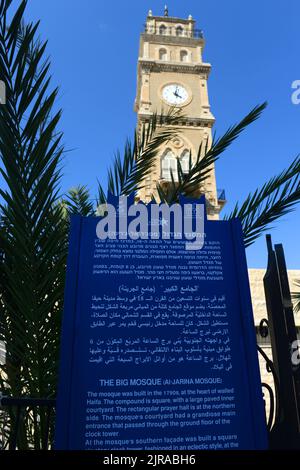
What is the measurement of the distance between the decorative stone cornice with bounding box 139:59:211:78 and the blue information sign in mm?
16874

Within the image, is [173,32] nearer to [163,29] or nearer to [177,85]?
[163,29]

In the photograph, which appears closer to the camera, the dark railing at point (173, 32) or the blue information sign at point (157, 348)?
the blue information sign at point (157, 348)

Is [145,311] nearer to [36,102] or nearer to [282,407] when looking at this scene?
[282,407]

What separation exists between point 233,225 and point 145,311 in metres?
0.73

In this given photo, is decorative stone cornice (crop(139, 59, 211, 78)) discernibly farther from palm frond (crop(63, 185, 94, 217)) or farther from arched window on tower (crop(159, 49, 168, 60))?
palm frond (crop(63, 185, 94, 217))

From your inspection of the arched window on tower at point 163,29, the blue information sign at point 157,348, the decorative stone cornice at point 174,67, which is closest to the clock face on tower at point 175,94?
the decorative stone cornice at point 174,67

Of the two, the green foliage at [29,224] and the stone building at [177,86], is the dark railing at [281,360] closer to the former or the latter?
the green foliage at [29,224]

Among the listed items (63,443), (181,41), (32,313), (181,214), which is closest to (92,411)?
(63,443)

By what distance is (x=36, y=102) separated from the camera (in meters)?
1.85

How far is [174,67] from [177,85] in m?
1.07

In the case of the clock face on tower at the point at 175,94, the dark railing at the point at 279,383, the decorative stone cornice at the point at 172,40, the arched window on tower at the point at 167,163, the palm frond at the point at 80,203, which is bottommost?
the dark railing at the point at 279,383

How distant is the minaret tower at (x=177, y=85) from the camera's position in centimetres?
1475

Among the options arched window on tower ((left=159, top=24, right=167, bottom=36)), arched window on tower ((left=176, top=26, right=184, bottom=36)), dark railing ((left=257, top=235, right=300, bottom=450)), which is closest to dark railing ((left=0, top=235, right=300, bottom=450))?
dark railing ((left=257, top=235, right=300, bottom=450))

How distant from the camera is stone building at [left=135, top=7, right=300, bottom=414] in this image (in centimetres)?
1459
